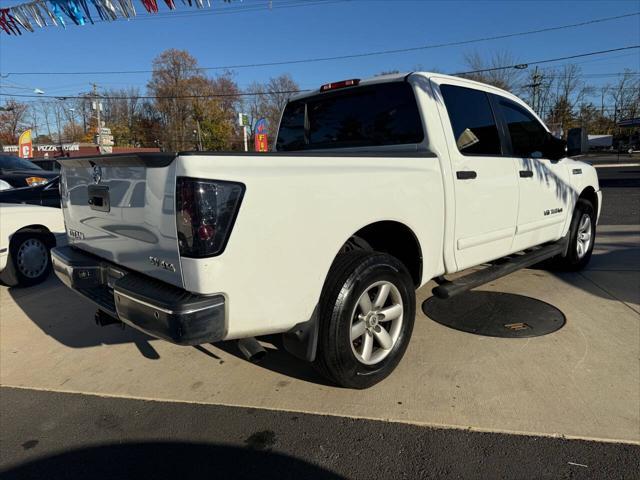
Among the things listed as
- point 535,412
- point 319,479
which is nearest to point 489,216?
point 535,412

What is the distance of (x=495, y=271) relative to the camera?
382cm

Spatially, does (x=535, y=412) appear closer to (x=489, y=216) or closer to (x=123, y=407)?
(x=489, y=216)

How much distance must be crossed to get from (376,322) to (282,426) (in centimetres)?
86

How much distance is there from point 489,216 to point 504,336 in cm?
99

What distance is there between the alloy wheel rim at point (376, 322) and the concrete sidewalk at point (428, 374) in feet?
0.87

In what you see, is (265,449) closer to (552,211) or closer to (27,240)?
(552,211)

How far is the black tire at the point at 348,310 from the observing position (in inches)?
102

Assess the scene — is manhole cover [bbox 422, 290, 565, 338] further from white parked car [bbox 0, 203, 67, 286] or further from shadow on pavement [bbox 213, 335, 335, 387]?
white parked car [bbox 0, 203, 67, 286]

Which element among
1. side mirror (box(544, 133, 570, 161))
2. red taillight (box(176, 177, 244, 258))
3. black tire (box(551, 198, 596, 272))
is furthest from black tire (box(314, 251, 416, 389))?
black tire (box(551, 198, 596, 272))

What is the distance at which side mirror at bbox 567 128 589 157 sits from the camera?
458 centimetres

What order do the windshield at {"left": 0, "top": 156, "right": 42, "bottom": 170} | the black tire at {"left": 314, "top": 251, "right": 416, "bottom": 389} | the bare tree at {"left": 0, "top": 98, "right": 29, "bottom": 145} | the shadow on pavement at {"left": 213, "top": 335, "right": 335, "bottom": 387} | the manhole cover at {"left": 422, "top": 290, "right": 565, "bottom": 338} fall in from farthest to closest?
the bare tree at {"left": 0, "top": 98, "right": 29, "bottom": 145} → the windshield at {"left": 0, "top": 156, "right": 42, "bottom": 170} → the manhole cover at {"left": 422, "top": 290, "right": 565, "bottom": 338} → the shadow on pavement at {"left": 213, "top": 335, "right": 335, "bottom": 387} → the black tire at {"left": 314, "top": 251, "right": 416, "bottom": 389}

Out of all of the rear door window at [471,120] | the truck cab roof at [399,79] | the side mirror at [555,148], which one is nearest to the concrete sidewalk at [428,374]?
the side mirror at [555,148]

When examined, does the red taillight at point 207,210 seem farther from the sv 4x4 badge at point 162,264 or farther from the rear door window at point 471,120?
the rear door window at point 471,120

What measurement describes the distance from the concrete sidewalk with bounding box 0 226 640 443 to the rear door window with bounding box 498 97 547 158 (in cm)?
153
